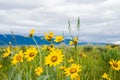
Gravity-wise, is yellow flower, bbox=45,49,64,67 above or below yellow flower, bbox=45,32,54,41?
below

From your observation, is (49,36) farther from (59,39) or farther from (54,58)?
(54,58)

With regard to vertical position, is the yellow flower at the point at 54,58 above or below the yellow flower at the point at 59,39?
below

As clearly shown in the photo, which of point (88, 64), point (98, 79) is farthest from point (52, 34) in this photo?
point (88, 64)

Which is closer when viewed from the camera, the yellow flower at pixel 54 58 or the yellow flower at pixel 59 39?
the yellow flower at pixel 54 58

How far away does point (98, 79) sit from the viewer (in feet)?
17.1

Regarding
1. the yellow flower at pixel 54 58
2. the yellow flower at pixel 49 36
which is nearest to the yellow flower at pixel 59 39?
the yellow flower at pixel 49 36

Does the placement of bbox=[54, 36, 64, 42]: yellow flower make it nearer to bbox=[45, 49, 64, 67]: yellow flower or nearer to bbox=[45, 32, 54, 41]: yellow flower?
bbox=[45, 32, 54, 41]: yellow flower

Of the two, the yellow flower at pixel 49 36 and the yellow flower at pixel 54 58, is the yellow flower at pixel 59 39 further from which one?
the yellow flower at pixel 54 58

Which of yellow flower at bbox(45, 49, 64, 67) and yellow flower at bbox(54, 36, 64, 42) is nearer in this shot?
yellow flower at bbox(45, 49, 64, 67)

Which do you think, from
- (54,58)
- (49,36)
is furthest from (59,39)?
(54,58)

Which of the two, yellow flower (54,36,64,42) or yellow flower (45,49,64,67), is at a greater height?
yellow flower (54,36,64,42)

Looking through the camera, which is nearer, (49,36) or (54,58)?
(54,58)

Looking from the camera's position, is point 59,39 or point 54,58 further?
point 59,39

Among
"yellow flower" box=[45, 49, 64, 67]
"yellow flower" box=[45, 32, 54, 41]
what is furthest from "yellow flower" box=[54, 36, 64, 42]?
"yellow flower" box=[45, 49, 64, 67]
